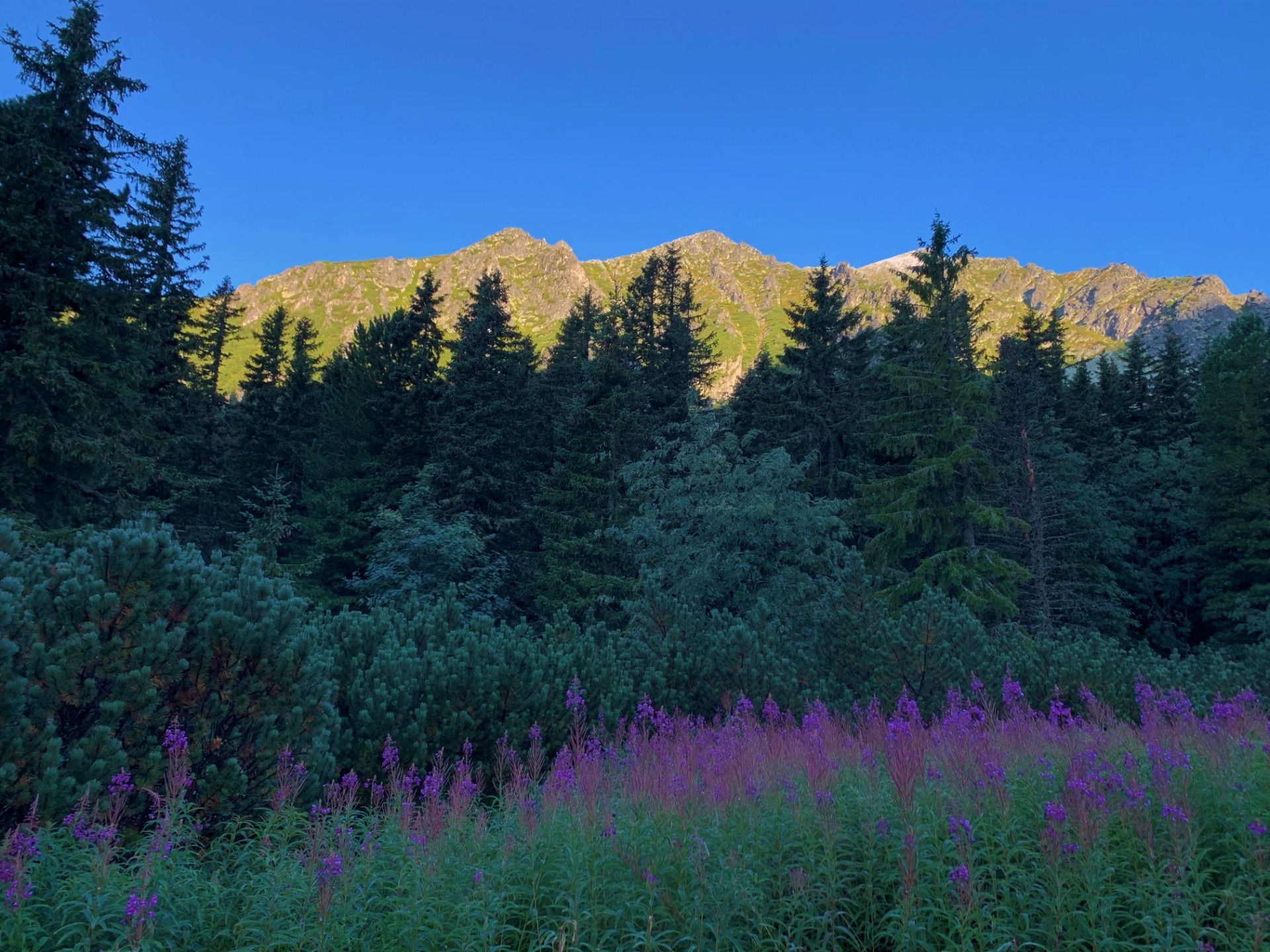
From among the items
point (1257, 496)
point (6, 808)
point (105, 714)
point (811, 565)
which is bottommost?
point (6, 808)

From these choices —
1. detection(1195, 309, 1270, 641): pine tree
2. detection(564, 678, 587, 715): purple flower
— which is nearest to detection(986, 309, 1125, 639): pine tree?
detection(1195, 309, 1270, 641): pine tree

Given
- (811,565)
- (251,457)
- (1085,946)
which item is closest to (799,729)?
(1085,946)

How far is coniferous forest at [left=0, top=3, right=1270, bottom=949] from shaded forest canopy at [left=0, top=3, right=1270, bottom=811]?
0.25 feet

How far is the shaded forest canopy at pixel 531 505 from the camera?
5211 millimetres

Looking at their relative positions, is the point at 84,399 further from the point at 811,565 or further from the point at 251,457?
the point at 251,457

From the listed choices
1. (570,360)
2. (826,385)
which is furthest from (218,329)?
(826,385)

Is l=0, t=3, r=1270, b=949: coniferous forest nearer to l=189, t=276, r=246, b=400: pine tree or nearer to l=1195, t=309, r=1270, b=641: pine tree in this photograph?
l=1195, t=309, r=1270, b=641: pine tree

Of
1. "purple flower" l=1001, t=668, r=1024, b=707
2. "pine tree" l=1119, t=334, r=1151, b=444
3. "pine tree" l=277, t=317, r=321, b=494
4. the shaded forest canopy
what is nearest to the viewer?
the shaded forest canopy

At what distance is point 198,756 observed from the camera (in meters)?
4.73

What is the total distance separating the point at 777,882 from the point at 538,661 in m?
4.88

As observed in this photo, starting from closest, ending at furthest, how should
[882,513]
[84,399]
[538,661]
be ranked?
1. [538,661]
2. [84,399]
3. [882,513]

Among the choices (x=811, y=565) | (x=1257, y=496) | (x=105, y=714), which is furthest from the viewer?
(x=1257, y=496)

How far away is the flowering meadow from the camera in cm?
308

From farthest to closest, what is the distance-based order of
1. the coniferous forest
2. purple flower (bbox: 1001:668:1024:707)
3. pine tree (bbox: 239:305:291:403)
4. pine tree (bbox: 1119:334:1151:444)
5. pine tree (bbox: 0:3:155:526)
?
1. pine tree (bbox: 1119:334:1151:444)
2. pine tree (bbox: 239:305:291:403)
3. pine tree (bbox: 0:3:155:526)
4. purple flower (bbox: 1001:668:1024:707)
5. the coniferous forest
